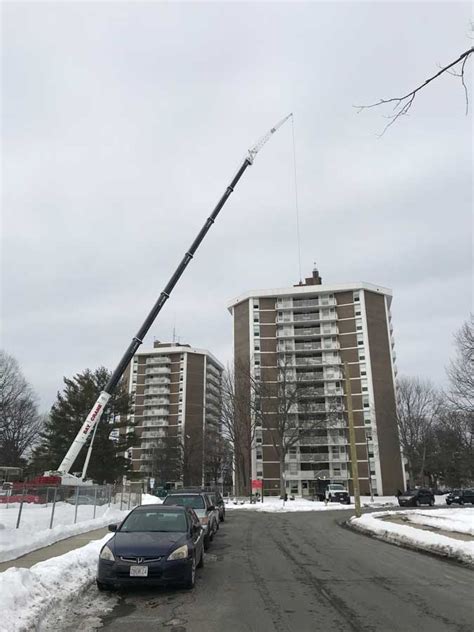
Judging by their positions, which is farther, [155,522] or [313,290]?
[313,290]

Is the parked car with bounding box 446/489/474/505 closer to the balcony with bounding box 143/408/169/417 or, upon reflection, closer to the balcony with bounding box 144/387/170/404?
the balcony with bounding box 143/408/169/417

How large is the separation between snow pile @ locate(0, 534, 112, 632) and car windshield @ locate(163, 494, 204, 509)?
5886 millimetres

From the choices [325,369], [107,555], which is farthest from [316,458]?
[107,555]

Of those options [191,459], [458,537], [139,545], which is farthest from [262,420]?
[139,545]

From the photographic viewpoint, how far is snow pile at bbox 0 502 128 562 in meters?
11.6

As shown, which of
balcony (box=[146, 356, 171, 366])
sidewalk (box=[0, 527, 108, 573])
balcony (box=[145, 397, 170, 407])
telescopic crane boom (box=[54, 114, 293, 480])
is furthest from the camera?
balcony (box=[146, 356, 171, 366])

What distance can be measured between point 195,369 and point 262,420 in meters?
59.4

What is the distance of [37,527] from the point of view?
14.7 m

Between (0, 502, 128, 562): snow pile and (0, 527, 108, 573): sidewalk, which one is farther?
(0, 502, 128, 562): snow pile

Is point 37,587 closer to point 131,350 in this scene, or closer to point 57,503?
point 57,503

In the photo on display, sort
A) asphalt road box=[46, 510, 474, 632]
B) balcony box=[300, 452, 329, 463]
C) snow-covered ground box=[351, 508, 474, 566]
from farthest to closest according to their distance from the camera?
balcony box=[300, 452, 329, 463] < snow-covered ground box=[351, 508, 474, 566] < asphalt road box=[46, 510, 474, 632]

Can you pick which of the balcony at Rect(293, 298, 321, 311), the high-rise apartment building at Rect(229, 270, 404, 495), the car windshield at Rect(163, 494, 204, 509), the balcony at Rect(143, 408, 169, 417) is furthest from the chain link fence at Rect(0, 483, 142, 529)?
the balcony at Rect(143, 408, 169, 417)

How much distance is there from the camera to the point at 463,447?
54.2m

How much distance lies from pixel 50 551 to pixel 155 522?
4036 mm
